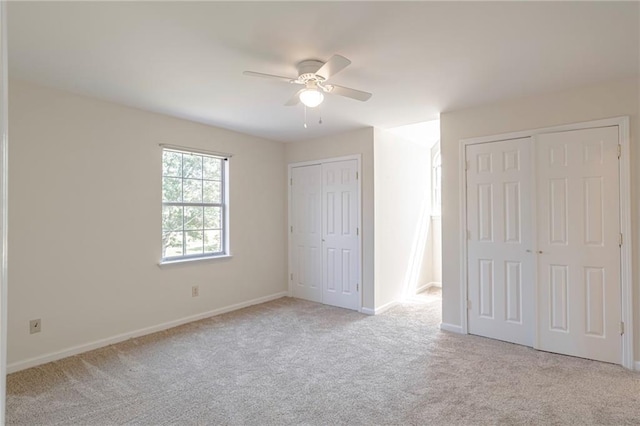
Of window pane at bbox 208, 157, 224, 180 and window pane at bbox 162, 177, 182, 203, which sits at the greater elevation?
window pane at bbox 208, 157, 224, 180

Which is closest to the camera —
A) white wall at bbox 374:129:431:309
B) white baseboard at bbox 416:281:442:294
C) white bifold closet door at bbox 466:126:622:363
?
white bifold closet door at bbox 466:126:622:363

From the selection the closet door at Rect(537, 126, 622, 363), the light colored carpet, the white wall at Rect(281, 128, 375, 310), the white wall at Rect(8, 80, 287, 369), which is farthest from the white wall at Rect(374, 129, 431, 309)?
the white wall at Rect(8, 80, 287, 369)

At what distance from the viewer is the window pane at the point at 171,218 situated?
3842mm

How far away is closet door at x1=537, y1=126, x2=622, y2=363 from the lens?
2832 mm

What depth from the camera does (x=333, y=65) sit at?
217 centimetres

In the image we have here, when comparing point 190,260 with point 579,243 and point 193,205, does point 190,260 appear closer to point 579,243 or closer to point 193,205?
point 193,205

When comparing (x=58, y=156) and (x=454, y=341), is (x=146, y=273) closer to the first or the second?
(x=58, y=156)

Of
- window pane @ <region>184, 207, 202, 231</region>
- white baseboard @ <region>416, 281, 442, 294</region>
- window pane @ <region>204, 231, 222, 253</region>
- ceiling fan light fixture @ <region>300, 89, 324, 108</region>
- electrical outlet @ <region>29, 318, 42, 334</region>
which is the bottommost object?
white baseboard @ <region>416, 281, 442, 294</region>

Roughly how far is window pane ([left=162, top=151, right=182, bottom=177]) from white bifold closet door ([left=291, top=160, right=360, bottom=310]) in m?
1.70

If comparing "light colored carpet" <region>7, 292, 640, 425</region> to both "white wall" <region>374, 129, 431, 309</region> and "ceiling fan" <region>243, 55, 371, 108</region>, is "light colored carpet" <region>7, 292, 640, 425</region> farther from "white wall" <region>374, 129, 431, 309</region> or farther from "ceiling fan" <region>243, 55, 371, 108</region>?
"ceiling fan" <region>243, 55, 371, 108</region>

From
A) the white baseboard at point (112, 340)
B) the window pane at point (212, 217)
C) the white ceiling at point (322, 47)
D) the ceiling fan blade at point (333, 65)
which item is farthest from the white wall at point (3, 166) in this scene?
the window pane at point (212, 217)


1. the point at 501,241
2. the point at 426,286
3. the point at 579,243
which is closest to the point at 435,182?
the point at 426,286

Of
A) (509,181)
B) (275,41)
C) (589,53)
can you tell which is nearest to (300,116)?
(275,41)

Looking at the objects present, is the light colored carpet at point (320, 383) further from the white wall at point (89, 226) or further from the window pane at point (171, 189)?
the window pane at point (171, 189)
